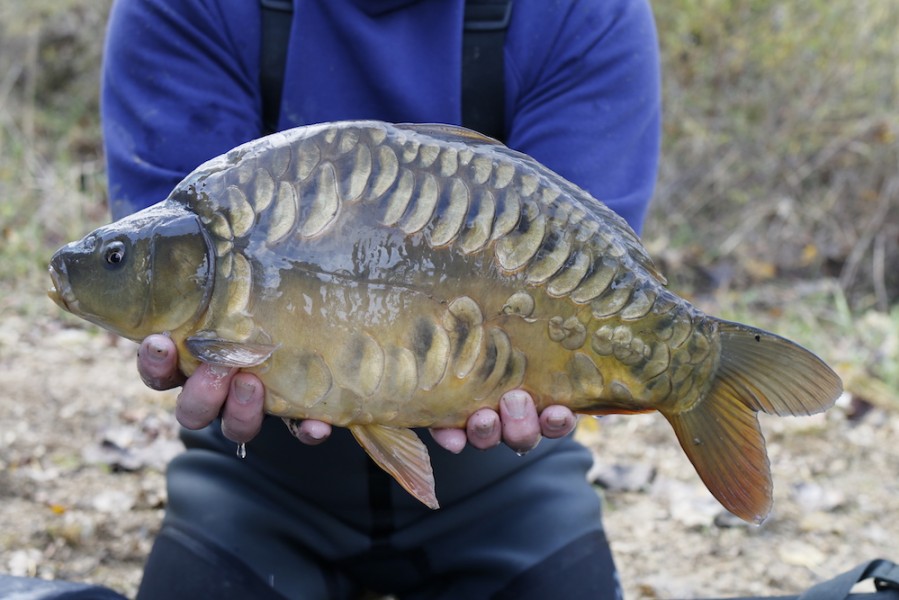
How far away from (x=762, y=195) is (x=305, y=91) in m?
2.80

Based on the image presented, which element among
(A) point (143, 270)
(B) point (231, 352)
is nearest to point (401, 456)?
(B) point (231, 352)

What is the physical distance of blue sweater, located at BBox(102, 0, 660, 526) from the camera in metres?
1.48

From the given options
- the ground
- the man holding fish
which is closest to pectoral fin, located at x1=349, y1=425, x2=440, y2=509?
the man holding fish

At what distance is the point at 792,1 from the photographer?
3941 mm

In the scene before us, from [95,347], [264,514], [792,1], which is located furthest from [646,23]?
[792,1]

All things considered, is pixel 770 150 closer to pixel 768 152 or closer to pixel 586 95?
pixel 768 152

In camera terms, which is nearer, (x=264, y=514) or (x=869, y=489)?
(x=264, y=514)

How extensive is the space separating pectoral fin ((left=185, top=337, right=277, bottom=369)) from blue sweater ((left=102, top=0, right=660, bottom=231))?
526 millimetres

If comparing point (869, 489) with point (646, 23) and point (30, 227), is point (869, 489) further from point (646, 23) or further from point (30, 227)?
point (30, 227)

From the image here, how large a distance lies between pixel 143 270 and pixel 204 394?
0.48 ft

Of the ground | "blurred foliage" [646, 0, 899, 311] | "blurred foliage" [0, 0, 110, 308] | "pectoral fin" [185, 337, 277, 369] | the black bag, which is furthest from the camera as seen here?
"blurred foliage" [646, 0, 899, 311]

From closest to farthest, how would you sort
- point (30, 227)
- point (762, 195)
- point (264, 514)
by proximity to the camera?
point (264, 514)
point (30, 227)
point (762, 195)

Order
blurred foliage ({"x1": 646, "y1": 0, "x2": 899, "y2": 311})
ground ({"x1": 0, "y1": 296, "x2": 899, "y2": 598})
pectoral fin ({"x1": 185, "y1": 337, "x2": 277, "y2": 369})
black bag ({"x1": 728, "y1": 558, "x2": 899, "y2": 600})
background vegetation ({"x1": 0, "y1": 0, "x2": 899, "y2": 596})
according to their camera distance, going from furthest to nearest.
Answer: blurred foliage ({"x1": 646, "y1": 0, "x2": 899, "y2": 311}), background vegetation ({"x1": 0, "y1": 0, "x2": 899, "y2": 596}), ground ({"x1": 0, "y1": 296, "x2": 899, "y2": 598}), black bag ({"x1": 728, "y1": 558, "x2": 899, "y2": 600}), pectoral fin ({"x1": 185, "y1": 337, "x2": 277, "y2": 369})

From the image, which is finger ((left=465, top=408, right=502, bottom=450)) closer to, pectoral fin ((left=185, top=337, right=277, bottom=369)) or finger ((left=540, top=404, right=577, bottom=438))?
finger ((left=540, top=404, right=577, bottom=438))
